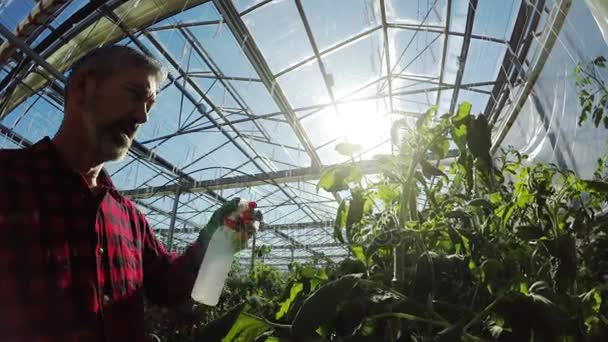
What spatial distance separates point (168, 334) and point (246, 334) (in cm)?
208

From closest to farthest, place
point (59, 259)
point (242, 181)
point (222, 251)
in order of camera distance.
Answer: point (59, 259) < point (222, 251) < point (242, 181)

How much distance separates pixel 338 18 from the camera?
3.47m

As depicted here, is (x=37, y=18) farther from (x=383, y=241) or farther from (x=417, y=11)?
(x=417, y=11)

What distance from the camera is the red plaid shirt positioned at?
750 millimetres

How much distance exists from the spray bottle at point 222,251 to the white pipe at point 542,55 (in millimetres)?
2142

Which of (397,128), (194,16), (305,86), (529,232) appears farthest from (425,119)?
A: (305,86)

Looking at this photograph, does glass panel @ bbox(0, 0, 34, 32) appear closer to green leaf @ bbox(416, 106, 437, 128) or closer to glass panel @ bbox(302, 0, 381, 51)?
glass panel @ bbox(302, 0, 381, 51)

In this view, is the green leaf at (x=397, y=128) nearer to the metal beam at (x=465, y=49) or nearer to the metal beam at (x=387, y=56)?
the metal beam at (x=465, y=49)

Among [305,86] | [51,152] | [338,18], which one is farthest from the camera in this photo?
[305,86]

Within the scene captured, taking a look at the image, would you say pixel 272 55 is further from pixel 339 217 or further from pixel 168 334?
pixel 339 217

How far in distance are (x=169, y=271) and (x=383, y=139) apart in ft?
14.6

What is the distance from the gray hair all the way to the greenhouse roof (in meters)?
1.41

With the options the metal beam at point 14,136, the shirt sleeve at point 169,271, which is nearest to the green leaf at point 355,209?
the shirt sleeve at point 169,271

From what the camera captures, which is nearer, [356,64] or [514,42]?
[514,42]
